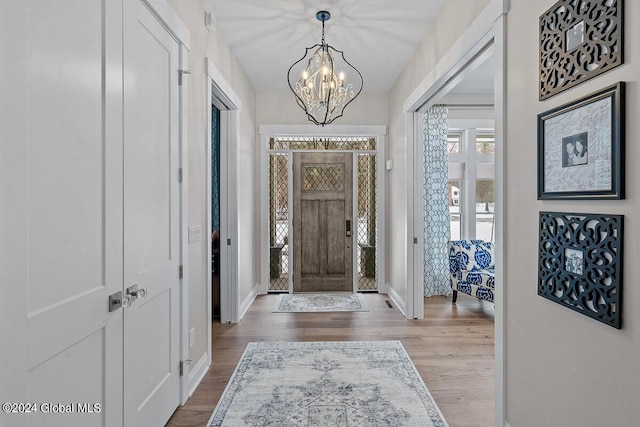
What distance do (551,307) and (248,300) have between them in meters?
3.45

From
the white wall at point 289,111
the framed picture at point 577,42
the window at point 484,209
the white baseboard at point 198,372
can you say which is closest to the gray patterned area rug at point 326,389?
the white baseboard at point 198,372

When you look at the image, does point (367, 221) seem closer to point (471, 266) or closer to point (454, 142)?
point (471, 266)

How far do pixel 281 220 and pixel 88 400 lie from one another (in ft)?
13.0

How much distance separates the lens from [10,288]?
100cm

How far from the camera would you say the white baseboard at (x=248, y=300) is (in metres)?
3.99

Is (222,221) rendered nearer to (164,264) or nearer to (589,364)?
(164,264)

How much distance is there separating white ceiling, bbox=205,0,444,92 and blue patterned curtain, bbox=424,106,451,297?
105 cm

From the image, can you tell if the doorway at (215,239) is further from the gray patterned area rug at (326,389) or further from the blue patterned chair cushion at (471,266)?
the blue patterned chair cushion at (471,266)

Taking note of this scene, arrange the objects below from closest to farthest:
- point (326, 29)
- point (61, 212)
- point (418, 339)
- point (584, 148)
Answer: point (61, 212)
point (584, 148)
point (326, 29)
point (418, 339)

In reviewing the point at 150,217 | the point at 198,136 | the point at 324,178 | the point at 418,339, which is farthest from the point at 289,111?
the point at 150,217

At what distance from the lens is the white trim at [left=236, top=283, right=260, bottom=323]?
4.01 meters

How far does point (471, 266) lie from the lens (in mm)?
4312

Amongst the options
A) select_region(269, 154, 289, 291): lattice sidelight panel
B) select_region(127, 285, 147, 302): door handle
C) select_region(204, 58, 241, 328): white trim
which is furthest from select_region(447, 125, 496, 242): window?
select_region(127, 285, 147, 302): door handle

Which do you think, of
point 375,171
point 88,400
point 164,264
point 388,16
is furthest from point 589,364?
point 375,171
